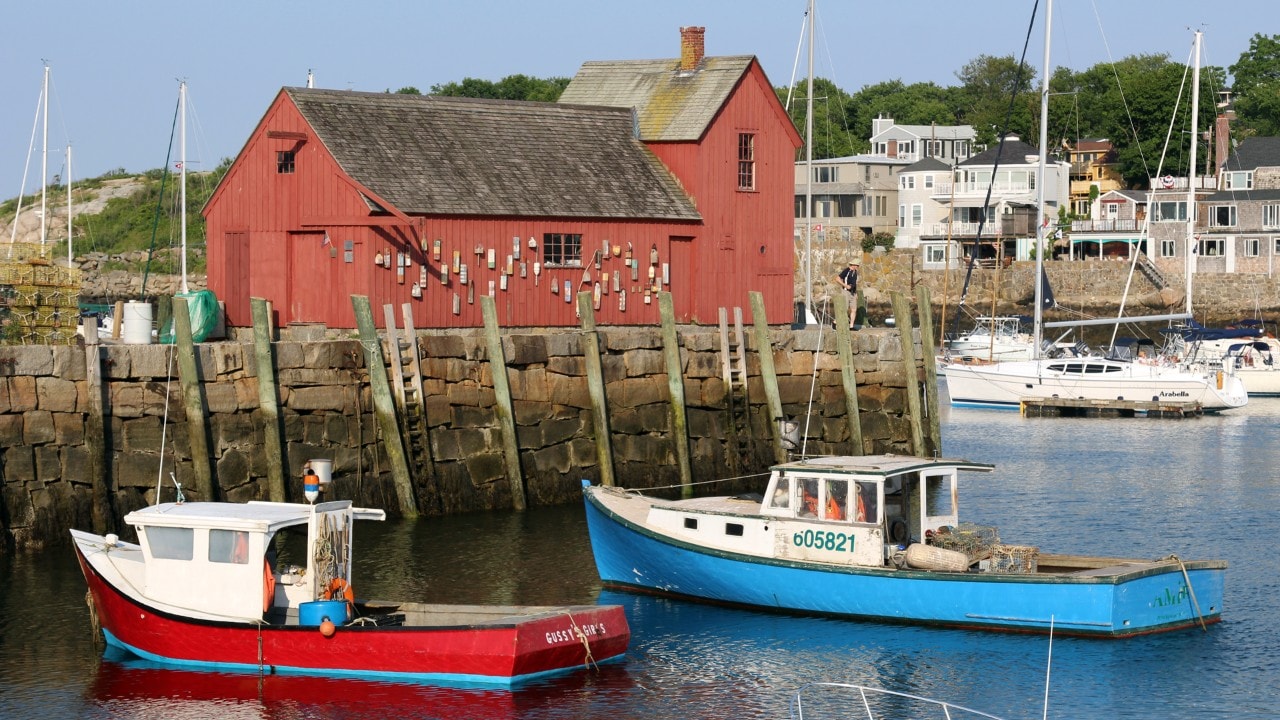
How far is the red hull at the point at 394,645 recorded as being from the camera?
20.2 m

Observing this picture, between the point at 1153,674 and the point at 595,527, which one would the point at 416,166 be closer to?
the point at 595,527

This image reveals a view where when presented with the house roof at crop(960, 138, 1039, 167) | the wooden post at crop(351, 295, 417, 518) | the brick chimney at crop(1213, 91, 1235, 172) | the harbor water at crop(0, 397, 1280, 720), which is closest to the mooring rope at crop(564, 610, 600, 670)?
the harbor water at crop(0, 397, 1280, 720)

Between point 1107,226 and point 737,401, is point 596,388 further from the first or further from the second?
point 1107,226

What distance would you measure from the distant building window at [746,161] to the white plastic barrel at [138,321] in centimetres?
1422

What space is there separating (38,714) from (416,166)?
17.4 metres

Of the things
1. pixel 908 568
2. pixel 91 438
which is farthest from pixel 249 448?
pixel 908 568

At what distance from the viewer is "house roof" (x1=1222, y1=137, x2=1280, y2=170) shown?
102 metres

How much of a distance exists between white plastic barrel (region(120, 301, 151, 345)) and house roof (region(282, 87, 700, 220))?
4.92m

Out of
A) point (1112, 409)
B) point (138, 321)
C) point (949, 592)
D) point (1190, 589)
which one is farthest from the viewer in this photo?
point (1112, 409)

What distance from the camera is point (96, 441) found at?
88.0 feet

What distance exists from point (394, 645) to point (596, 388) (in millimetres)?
12065

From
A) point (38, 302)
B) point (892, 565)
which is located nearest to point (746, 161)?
point (38, 302)

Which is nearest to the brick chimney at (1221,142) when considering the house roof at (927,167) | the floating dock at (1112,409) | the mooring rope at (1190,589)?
the house roof at (927,167)

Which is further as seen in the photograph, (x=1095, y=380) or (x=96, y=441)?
(x=1095, y=380)
